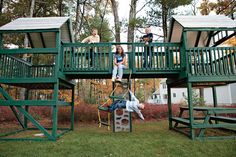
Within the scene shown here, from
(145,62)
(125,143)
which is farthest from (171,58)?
(125,143)

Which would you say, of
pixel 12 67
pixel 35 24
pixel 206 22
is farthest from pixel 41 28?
pixel 206 22

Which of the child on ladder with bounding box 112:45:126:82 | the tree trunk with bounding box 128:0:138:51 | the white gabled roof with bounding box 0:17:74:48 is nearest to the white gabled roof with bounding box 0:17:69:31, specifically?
the white gabled roof with bounding box 0:17:74:48

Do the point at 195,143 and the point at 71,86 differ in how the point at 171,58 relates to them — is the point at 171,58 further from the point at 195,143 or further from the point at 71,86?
the point at 71,86

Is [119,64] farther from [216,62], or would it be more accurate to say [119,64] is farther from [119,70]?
[216,62]

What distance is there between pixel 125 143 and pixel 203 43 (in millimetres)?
7080

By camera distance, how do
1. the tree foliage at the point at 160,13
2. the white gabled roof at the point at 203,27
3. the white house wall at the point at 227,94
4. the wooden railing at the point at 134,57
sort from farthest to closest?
the white house wall at the point at 227,94 < the tree foliage at the point at 160,13 < the wooden railing at the point at 134,57 < the white gabled roof at the point at 203,27

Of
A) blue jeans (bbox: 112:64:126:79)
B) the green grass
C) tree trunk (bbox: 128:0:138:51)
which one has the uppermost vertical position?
tree trunk (bbox: 128:0:138:51)

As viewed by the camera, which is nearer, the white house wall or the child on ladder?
the child on ladder

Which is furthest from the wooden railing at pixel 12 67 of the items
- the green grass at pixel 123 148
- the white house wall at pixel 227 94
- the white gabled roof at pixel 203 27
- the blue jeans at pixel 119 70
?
the white house wall at pixel 227 94

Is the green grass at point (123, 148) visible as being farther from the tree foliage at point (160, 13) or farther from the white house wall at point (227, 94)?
the white house wall at point (227, 94)

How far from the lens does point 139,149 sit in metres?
5.38

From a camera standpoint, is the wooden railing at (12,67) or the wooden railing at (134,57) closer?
the wooden railing at (12,67)

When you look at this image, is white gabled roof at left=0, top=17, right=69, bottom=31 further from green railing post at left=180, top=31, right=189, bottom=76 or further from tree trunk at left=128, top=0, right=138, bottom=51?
tree trunk at left=128, top=0, right=138, bottom=51

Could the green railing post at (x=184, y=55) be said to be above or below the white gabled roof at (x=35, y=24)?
below
